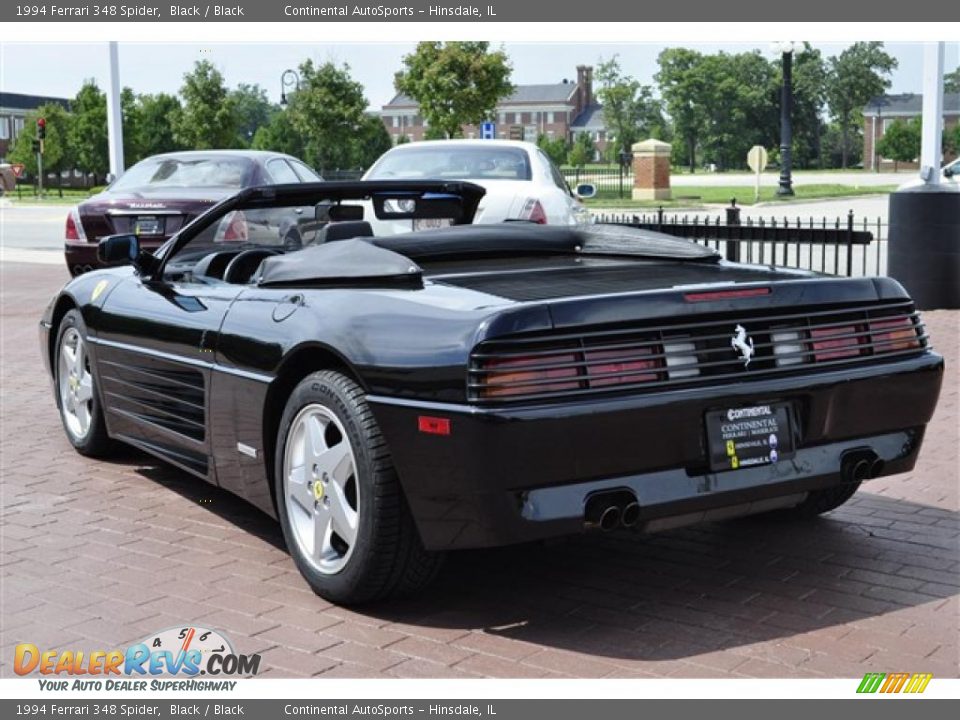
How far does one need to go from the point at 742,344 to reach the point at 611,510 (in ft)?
2.31

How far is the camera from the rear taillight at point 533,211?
10695mm

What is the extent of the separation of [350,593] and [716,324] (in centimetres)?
142

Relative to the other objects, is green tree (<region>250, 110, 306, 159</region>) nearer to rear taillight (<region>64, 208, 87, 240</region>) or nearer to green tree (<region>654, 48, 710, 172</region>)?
green tree (<region>654, 48, 710, 172</region>)

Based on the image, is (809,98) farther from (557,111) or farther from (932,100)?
(932,100)

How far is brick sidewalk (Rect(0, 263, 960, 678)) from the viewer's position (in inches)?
148

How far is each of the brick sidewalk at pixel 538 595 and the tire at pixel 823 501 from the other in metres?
0.07

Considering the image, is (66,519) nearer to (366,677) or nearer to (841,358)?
(366,677)

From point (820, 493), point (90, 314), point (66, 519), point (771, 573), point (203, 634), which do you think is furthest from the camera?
point (90, 314)

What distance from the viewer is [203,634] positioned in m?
4.02

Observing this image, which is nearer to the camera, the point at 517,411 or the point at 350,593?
the point at 517,411

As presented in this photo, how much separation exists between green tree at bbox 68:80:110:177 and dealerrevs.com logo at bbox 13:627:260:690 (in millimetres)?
72137

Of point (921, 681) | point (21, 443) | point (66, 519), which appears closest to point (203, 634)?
point (66, 519)
